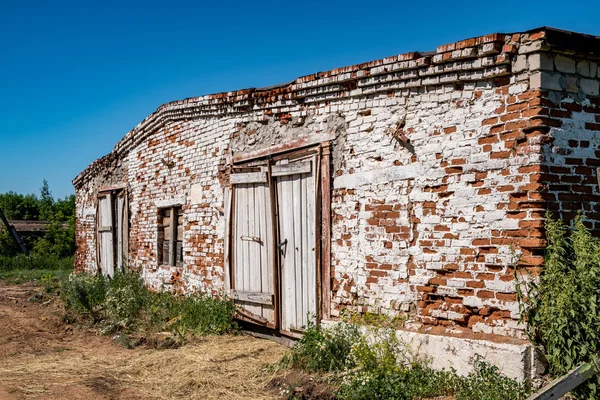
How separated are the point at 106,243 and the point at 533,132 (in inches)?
430

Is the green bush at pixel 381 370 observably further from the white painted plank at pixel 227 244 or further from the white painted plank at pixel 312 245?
the white painted plank at pixel 227 244

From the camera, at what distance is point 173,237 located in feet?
34.7

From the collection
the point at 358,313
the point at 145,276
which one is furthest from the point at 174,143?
the point at 358,313

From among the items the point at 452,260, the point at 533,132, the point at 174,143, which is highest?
the point at 174,143

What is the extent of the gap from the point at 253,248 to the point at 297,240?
1052 millimetres

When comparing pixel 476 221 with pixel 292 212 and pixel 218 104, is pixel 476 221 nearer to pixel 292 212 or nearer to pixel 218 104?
pixel 292 212

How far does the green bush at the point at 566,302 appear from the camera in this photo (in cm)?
441

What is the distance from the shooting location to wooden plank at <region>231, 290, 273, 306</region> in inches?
308

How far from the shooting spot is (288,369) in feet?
20.2

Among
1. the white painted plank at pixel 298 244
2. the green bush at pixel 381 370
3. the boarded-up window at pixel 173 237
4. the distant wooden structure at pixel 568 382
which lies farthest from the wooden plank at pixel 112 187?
the distant wooden structure at pixel 568 382

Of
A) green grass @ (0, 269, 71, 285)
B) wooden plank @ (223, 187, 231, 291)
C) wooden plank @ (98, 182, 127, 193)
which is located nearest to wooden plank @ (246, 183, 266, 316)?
wooden plank @ (223, 187, 231, 291)

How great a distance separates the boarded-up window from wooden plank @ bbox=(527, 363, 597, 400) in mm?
7360

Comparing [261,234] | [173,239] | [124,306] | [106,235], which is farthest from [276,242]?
[106,235]

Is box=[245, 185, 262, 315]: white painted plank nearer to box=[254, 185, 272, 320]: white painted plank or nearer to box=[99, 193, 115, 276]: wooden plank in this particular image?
box=[254, 185, 272, 320]: white painted plank
